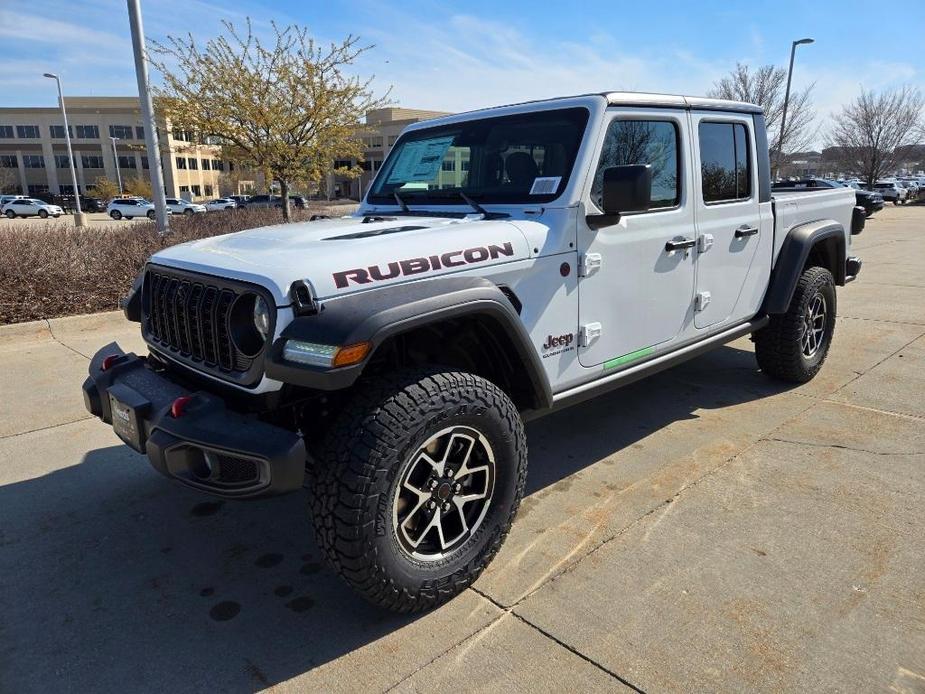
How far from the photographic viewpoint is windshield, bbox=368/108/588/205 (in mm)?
3133

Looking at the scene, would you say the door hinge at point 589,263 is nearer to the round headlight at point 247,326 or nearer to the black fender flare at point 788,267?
the round headlight at point 247,326

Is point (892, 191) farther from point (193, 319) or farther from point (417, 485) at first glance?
point (193, 319)

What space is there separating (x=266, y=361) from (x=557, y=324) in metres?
1.35

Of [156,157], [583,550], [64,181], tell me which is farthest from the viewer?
[64,181]

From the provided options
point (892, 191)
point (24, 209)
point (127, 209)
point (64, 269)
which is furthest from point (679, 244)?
point (24, 209)

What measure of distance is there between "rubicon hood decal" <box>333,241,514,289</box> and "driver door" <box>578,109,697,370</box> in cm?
52

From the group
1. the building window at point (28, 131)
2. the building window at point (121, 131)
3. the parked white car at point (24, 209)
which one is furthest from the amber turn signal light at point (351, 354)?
the building window at point (28, 131)

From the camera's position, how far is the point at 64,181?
81.2m

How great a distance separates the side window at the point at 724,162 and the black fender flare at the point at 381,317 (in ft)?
6.13

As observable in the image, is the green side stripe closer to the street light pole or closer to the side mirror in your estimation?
the side mirror

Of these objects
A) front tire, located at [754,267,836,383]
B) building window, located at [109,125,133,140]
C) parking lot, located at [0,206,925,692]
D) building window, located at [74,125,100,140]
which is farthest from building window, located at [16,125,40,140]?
front tire, located at [754,267,836,383]

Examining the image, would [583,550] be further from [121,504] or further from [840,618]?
[121,504]

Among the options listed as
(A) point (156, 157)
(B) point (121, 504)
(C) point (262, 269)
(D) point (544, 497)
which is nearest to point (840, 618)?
(D) point (544, 497)

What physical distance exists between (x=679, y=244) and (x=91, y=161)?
9089cm
